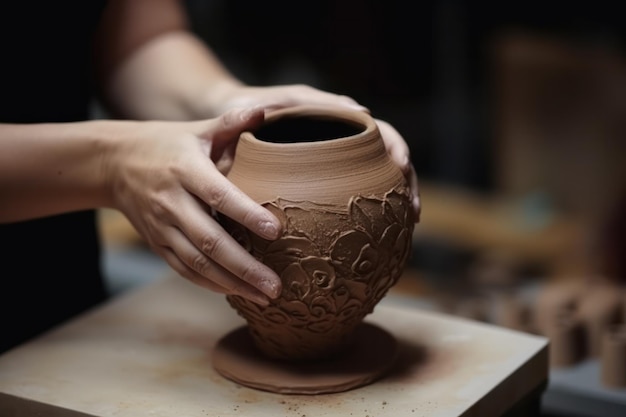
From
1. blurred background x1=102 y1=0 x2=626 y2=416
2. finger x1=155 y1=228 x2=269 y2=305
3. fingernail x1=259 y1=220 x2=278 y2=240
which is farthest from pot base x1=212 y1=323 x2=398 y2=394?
blurred background x1=102 y1=0 x2=626 y2=416

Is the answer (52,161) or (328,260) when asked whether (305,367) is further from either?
(52,161)

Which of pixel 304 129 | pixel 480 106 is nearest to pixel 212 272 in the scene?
pixel 304 129

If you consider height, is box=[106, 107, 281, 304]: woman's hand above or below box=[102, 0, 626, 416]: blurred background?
above

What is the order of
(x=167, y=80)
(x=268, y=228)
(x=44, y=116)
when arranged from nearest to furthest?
(x=268, y=228) < (x=44, y=116) < (x=167, y=80)

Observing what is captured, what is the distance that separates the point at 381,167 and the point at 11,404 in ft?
2.02

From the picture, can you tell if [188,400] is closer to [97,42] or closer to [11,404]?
[11,404]

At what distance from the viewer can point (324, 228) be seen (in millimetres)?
1336

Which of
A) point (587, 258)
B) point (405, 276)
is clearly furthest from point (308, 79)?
point (587, 258)

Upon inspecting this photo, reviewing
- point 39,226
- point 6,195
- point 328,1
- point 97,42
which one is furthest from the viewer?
point 328,1

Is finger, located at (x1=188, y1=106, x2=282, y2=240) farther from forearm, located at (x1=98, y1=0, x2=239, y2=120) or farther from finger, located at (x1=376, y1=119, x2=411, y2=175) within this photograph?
forearm, located at (x1=98, y1=0, x2=239, y2=120)

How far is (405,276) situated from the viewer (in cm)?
321

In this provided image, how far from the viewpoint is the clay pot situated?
1339 millimetres

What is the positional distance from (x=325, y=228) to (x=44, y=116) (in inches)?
25.6

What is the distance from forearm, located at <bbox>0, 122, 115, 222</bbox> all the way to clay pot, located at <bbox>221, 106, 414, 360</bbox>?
0.21 meters
